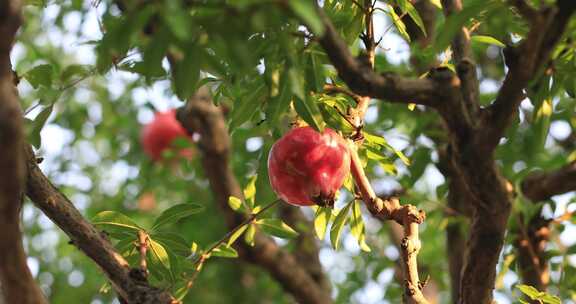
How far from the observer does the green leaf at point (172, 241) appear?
1.83 m

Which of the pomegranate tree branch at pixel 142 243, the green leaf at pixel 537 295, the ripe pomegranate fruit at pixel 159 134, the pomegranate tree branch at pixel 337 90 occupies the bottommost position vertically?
the green leaf at pixel 537 295

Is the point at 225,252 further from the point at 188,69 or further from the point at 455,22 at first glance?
the point at 455,22

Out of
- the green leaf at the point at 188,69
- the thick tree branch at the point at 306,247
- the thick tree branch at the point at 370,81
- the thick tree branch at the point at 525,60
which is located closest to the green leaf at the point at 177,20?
the green leaf at the point at 188,69

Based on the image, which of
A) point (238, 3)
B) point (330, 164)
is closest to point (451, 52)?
point (330, 164)

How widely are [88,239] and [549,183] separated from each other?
1.37 m

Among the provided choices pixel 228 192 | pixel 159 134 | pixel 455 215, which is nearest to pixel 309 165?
pixel 455 215

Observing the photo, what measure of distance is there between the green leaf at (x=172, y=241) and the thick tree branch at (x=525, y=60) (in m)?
0.79

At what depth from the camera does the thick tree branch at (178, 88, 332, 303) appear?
318 centimetres

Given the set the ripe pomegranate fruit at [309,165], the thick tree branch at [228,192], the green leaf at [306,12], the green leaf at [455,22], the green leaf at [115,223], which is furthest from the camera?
the thick tree branch at [228,192]

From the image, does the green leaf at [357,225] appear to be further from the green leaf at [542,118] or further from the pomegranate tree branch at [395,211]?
the green leaf at [542,118]

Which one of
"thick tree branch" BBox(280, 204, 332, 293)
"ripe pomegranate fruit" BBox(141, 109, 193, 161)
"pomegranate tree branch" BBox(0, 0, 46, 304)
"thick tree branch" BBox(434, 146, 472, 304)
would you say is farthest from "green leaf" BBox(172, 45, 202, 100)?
"ripe pomegranate fruit" BBox(141, 109, 193, 161)

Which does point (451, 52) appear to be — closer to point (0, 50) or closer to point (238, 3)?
point (238, 3)

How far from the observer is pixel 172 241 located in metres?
1.84

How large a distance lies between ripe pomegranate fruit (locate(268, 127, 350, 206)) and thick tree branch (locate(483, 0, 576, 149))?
371 mm
